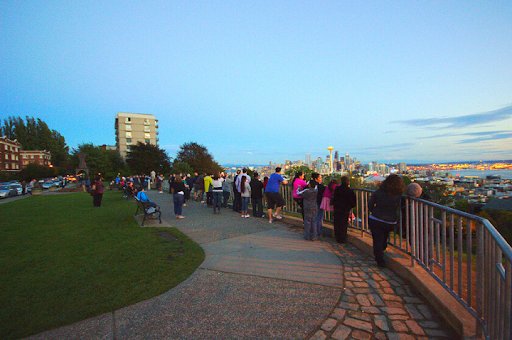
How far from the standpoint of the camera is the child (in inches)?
264

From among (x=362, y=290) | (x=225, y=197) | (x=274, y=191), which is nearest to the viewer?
(x=362, y=290)

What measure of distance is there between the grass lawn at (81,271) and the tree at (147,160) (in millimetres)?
51881

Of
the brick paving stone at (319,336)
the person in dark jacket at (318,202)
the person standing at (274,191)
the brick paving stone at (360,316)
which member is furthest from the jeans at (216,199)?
the brick paving stone at (319,336)

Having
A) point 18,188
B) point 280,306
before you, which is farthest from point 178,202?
point 18,188

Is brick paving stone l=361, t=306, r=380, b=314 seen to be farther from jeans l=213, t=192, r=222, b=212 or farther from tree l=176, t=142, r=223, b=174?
tree l=176, t=142, r=223, b=174

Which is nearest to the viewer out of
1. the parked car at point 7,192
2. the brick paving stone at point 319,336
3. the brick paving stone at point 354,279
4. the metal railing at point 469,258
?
the metal railing at point 469,258

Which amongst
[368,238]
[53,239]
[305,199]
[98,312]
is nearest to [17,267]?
[53,239]

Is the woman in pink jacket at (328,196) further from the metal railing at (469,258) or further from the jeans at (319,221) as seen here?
the metal railing at (469,258)

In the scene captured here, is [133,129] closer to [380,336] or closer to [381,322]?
[381,322]

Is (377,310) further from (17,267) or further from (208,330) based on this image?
(17,267)

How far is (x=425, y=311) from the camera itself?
11.0ft

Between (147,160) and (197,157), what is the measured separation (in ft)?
34.8

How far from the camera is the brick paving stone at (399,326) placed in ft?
9.77

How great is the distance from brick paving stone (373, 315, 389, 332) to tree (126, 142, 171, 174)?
59.3 meters
